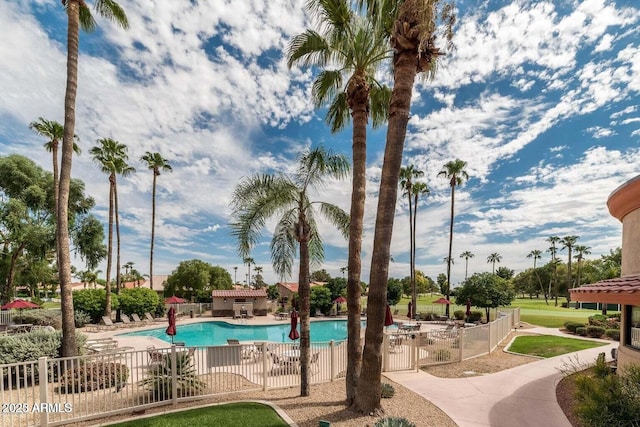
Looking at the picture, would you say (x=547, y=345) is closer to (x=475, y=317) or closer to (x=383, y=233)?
(x=475, y=317)

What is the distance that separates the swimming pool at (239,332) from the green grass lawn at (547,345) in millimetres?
11410

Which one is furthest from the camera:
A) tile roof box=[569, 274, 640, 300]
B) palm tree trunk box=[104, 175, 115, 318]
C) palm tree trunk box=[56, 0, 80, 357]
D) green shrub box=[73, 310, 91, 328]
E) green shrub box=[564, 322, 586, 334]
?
palm tree trunk box=[104, 175, 115, 318]

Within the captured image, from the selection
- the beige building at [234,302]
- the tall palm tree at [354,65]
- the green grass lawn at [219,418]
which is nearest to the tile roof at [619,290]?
the tall palm tree at [354,65]

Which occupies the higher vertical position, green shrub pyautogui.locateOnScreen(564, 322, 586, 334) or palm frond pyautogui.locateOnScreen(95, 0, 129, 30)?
palm frond pyautogui.locateOnScreen(95, 0, 129, 30)

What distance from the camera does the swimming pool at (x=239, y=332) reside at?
23703 millimetres

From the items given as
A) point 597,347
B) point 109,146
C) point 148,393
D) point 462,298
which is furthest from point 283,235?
point 109,146

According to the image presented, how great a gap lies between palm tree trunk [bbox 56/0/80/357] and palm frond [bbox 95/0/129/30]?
101 centimetres

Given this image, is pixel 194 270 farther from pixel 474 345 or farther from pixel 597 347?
pixel 597 347

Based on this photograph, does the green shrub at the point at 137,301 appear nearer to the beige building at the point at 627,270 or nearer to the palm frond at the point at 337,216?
the palm frond at the point at 337,216

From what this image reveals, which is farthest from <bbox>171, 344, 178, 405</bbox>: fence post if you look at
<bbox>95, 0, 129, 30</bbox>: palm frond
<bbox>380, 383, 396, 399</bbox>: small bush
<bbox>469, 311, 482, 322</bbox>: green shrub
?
<bbox>469, 311, 482, 322</bbox>: green shrub

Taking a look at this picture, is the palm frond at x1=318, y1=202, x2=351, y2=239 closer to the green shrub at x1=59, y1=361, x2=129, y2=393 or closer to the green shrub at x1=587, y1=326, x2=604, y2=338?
the green shrub at x1=59, y1=361, x2=129, y2=393

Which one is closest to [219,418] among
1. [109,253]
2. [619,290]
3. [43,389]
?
[43,389]

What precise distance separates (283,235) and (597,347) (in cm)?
1665

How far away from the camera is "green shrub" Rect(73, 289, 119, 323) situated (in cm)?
2394
